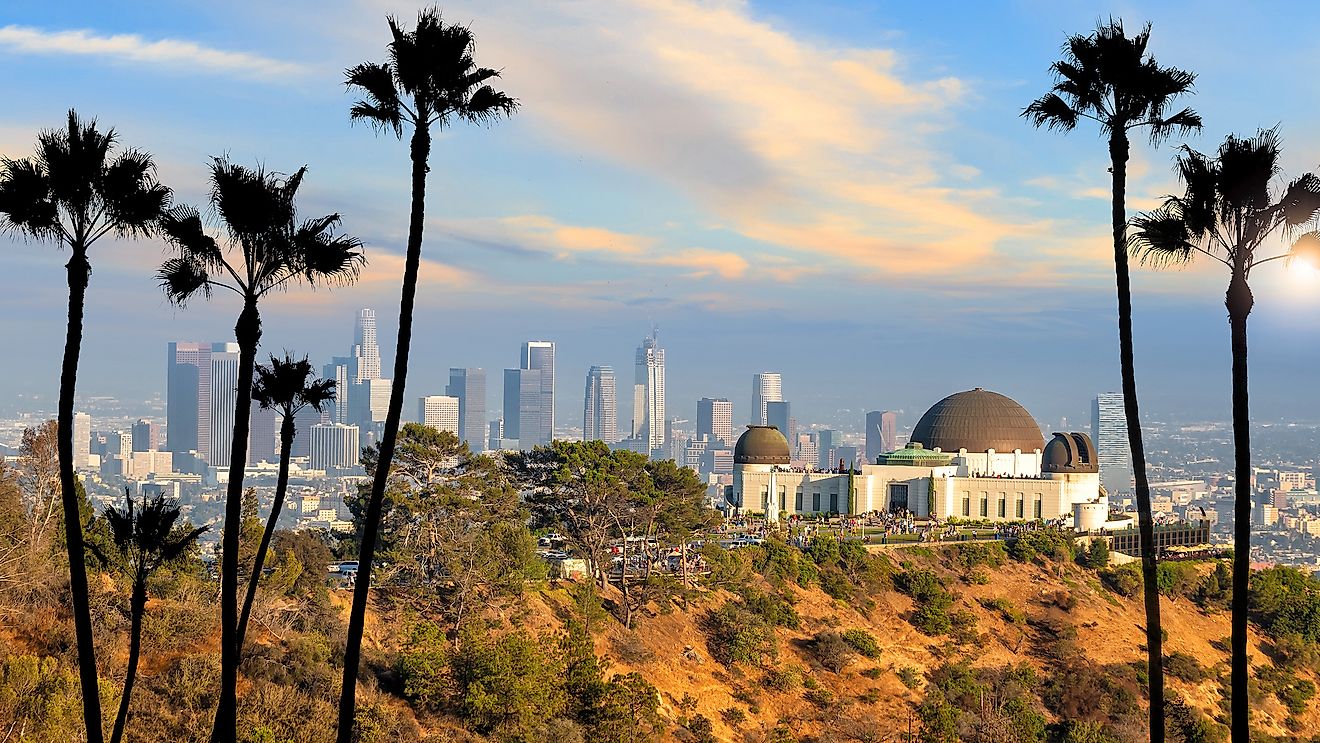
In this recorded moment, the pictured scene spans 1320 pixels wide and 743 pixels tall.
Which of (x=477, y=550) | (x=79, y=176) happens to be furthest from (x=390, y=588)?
(x=79, y=176)

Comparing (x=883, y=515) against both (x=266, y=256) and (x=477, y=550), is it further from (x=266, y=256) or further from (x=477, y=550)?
(x=266, y=256)

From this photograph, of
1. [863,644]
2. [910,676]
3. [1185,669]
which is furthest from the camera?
[1185,669]

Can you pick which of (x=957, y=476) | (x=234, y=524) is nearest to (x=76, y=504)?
(x=234, y=524)

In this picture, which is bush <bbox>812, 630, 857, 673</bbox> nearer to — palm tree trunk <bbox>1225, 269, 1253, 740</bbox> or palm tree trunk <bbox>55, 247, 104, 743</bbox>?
palm tree trunk <bbox>1225, 269, 1253, 740</bbox>

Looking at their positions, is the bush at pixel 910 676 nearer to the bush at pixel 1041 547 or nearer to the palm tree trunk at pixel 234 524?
the bush at pixel 1041 547

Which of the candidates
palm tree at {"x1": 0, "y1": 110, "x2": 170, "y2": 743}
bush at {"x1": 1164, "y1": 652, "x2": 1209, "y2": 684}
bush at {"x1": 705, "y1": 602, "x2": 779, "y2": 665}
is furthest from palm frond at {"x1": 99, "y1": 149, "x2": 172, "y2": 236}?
bush at {"x1": 1164, "y1": 652, "x2": 1209, "y2": 684}

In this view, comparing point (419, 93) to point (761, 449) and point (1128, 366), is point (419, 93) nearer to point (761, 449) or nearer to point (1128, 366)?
point (1128, 366)

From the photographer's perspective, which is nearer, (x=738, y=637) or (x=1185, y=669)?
(x=738, y=637)
